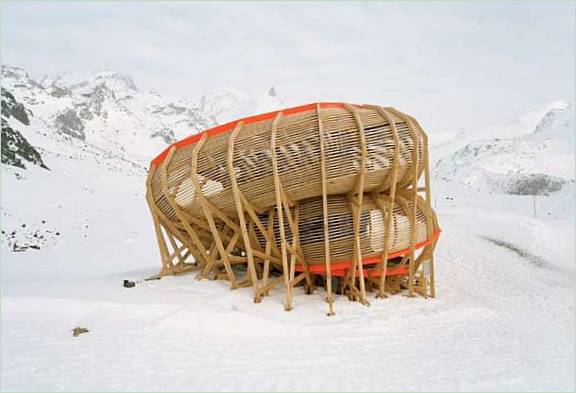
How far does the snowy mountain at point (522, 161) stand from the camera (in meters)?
110

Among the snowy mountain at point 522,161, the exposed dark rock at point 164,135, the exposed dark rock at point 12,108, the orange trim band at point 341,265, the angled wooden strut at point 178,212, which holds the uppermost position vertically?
the exposed dark rock at point 12,108

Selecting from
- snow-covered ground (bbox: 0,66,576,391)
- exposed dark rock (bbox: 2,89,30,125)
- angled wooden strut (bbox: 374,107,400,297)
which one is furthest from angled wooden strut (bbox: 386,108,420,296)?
exposed dark rock (bbox: 2,89,30,125)

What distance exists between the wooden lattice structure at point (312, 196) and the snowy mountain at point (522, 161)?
91.5 m

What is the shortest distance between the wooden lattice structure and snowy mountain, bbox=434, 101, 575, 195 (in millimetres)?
91515

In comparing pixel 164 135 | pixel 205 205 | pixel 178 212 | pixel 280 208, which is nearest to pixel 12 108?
pixel 178 212

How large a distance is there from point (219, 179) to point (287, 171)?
184 cm

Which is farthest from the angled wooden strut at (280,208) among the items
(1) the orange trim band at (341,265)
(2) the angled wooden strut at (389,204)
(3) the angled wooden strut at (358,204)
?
(2) the angled wooden strut at (389,204)

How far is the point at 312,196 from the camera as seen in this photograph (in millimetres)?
11961

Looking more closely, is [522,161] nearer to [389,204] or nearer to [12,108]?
[12,108]

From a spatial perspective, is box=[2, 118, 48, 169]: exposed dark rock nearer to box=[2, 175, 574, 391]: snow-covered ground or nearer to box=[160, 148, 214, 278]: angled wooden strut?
box=[2, 175, 574, 391]: snow-covered ground

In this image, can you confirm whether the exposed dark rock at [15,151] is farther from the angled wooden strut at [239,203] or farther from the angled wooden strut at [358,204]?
the angled wooden strut at [358,204]

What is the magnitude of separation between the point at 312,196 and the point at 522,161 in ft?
486

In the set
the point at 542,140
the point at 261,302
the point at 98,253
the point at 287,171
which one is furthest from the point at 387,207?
the point at 542,140

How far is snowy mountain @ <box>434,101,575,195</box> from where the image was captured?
362ft
